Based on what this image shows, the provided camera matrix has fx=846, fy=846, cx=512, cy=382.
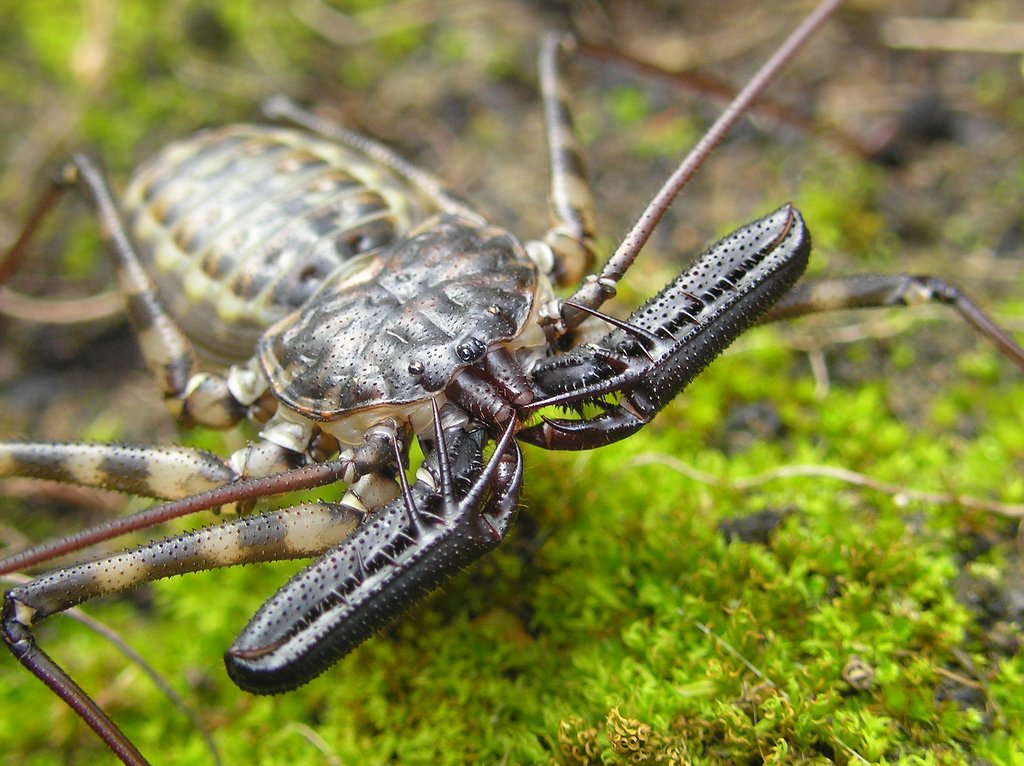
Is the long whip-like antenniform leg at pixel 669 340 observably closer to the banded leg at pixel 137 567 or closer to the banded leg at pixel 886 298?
the banded leg at pixel 886 298

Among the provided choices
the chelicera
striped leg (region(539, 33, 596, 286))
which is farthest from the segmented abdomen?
striped leg (region(539, 33, 596, 286))

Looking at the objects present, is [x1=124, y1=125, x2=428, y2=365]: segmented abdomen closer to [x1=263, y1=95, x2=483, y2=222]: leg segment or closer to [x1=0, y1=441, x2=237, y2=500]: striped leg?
[x1=263, y1=95, x2=483, y2=222]: leg segment

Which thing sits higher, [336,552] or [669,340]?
[669,340]

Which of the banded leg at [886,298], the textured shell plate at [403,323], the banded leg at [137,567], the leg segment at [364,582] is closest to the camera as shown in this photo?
the leg segment at [364,582]

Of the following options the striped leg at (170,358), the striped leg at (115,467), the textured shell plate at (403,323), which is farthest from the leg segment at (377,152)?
the striped leg at (115,467)

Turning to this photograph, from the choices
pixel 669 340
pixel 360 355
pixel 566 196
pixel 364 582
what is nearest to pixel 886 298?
pixel 669 340

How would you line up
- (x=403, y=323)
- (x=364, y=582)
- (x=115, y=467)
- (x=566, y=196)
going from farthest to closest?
(x=566, y=196) → (x=115, y=467) → (x=403, y=323) → (x=364, y=582)

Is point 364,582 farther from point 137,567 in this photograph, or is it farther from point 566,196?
point 566,196
